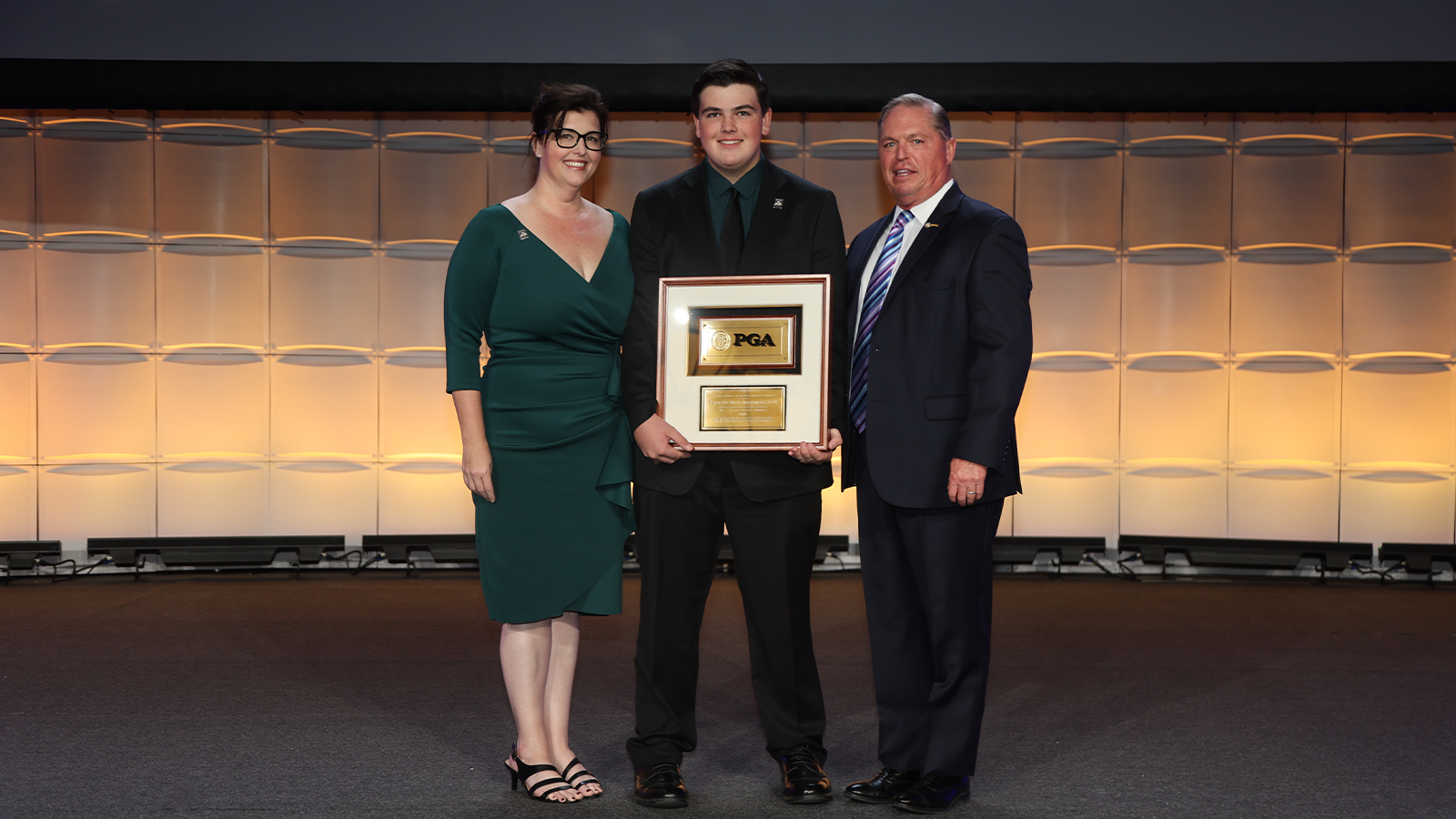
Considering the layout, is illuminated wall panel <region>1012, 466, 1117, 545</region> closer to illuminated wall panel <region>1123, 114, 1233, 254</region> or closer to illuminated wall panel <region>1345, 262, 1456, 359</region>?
illuminated wall panel <region>1123, 114, 1233, 254</region>

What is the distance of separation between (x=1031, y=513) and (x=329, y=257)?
5517 millimetres

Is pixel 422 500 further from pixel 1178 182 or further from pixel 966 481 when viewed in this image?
pixel 1178 182

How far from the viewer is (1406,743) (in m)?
3.25

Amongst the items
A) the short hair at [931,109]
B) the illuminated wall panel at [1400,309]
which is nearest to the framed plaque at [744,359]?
the short hair at [931,109]

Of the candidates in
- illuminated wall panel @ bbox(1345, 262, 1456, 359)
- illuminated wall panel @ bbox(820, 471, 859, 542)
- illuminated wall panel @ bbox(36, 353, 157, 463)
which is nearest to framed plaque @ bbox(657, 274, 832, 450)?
illuminated wall panel @ bbox(820, 471, 859, 542)

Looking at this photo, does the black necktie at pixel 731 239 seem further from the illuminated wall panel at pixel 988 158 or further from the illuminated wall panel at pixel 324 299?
the illuminated wall panel at pixel 324 299

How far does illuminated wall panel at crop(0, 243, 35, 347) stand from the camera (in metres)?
6.75

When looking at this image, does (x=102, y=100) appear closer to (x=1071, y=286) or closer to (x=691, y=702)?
(x=691, y=702)

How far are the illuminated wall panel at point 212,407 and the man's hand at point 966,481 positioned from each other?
19.5 ft

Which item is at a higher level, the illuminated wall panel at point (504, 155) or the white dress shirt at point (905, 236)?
the illuminated wall panel at point (504, 155)

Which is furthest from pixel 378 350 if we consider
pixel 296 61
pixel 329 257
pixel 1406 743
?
pixel 1406 743

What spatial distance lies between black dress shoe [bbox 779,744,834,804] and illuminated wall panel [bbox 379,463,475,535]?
485cm

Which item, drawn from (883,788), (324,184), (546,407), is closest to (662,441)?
(546,407)

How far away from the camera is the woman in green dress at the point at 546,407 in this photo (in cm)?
266
